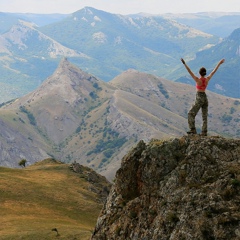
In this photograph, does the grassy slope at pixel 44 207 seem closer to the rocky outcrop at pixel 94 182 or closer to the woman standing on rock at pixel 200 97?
the rocky outcrop at pixel 94 182

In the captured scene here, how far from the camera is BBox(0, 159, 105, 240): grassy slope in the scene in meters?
54.9

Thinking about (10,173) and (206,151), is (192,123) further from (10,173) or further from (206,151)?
(10,173)

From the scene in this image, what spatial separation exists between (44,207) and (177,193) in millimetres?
53669

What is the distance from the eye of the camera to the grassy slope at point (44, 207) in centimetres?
5488

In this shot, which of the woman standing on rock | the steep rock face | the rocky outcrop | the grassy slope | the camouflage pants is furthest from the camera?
the rocky outcrop

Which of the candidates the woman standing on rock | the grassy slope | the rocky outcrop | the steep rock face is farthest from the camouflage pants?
the rocky outcrop

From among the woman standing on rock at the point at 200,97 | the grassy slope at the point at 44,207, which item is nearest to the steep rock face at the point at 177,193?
the woman standing on rock at the point at 200,97

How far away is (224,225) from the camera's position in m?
24.2

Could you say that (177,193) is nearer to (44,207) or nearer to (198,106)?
(198,106)

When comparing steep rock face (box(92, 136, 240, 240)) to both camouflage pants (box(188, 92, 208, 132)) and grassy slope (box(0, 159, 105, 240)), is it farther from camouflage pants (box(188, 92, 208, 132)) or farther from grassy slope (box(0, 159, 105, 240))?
grassy slope (box(0, 159, 105, 240))

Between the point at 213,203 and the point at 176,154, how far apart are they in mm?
5600

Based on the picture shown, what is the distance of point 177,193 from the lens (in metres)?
27.8

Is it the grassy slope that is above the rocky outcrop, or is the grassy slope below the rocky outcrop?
above

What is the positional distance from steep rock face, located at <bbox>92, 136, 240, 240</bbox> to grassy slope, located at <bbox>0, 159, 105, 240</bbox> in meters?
20.5
